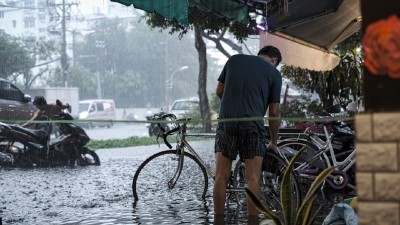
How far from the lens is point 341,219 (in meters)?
5.03

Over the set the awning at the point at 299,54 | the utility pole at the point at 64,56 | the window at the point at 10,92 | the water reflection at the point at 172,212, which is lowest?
the water reflection at the point at 172,212

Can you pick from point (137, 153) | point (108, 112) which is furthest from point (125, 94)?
point (137, 153)

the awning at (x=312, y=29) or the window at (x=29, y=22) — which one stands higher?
the window at (x=29, y=22)

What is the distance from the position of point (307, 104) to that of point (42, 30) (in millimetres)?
17084

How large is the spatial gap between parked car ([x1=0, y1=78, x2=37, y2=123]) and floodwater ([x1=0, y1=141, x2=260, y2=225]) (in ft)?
9.07

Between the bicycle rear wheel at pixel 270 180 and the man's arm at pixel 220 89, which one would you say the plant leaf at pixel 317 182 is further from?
the bicycle rear wheel at pixel 270 180

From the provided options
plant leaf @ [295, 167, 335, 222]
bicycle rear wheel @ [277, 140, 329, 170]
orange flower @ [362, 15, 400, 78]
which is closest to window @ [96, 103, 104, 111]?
bicycle rear wheel @ [277, 140, 329, 170]

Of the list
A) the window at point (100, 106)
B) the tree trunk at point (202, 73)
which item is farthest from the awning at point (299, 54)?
the window at point (100, 106)

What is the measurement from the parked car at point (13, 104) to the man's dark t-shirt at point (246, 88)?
1074 cm

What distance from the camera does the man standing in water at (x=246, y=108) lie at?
628 centimetres

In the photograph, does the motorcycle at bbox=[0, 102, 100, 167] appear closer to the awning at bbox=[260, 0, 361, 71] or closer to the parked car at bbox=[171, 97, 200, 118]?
the awning at bbox=[260, 0, 361, 71]

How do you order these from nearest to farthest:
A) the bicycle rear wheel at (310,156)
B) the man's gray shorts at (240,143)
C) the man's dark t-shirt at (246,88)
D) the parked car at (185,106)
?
the man's dark t-shirt at (246,88) < the man's gray shorts at (240,143) < the bicycle rear wheel at (310,156) < the parked car at (185,106)

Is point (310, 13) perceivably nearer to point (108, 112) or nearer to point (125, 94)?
point (108, 112)

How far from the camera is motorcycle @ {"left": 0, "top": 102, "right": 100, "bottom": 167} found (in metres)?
13.7
